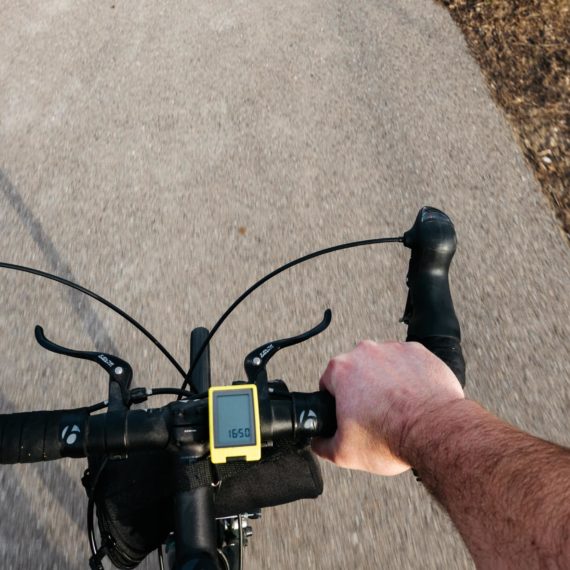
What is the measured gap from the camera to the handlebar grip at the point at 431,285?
1318 mm

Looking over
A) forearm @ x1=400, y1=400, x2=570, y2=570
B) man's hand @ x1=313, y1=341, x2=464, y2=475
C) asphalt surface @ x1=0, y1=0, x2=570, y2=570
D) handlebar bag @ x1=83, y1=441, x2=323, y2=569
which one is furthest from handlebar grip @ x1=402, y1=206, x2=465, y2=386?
asphalt surface @ x1=0, y1=0, x2=570, y2=570

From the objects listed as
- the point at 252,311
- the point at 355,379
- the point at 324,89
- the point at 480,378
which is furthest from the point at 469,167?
the point at 355,379

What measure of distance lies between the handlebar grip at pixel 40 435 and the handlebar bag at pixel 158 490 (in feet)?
0.53

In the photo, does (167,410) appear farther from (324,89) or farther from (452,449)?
(324,89)

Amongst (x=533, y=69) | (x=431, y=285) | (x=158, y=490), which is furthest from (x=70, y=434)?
(x=533, y=69)

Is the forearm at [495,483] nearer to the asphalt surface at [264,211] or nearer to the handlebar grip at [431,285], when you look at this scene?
the handlebar grip at [431,285]

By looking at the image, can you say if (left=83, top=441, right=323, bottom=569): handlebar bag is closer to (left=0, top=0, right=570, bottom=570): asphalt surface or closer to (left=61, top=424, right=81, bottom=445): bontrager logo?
(left=61, top=424, right=81, bottom=445): bontrager logo

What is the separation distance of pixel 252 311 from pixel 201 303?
28cm

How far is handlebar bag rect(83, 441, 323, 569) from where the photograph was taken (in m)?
1.23

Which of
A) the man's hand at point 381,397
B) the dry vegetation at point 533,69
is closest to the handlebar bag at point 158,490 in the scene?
the man's hand at point 381,397

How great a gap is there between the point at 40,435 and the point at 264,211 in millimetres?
2462

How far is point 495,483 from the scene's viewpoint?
2.99ft

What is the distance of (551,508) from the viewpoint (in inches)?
32.9

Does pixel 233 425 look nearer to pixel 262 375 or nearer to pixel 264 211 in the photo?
pixel 262 375
